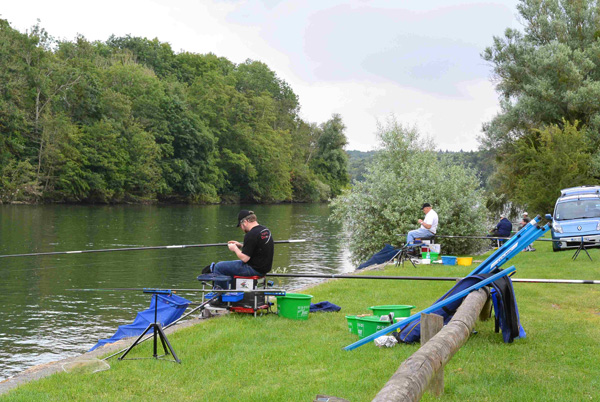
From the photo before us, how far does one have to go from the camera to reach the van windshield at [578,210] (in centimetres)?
2161

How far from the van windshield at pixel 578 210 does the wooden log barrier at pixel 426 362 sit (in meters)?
16.9

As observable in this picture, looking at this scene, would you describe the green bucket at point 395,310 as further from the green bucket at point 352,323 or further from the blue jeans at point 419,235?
the blue jeans at point 419,235

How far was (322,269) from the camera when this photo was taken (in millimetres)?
22344

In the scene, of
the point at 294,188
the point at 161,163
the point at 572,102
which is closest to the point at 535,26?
the point at 572,102

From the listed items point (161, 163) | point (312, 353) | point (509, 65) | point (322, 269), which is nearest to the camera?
point (312, 353)

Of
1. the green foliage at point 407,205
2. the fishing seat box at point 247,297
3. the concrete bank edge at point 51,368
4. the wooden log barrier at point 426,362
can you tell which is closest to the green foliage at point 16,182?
the green foliage at point 407,205

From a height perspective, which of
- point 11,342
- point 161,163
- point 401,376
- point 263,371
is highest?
point 161,163

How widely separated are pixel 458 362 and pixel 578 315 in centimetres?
367

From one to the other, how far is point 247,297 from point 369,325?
2.47 metres

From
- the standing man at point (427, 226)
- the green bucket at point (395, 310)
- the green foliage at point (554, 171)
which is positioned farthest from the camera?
the green foliage at point (554, 171)

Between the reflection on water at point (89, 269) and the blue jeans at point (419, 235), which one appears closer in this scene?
the reflection on water at point (89, 269)

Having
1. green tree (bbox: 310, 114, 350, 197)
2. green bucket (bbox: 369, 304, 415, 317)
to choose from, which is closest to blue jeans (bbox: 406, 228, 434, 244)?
green bucket (bbox: 369, 304, 415, 317)

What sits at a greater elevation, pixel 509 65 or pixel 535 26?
pixel 535 26

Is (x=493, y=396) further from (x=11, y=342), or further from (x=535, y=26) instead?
(x=535, y=26)
